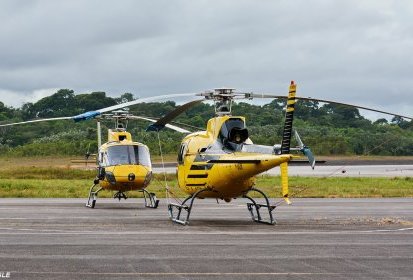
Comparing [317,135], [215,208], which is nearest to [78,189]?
[215,208]

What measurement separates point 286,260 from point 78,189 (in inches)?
1142

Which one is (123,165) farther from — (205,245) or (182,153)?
(205,245)

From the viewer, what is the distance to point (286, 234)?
20484 mm

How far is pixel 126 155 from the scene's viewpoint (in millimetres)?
30594

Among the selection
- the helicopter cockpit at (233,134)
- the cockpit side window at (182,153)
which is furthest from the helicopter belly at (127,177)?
the helicopter cockpit at (233,134)

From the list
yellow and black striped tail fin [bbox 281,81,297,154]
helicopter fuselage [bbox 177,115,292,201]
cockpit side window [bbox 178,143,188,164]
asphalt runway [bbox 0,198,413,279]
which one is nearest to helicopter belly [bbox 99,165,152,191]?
asphalt runway [bbox 0,198,413,279]

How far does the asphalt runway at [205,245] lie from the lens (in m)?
13.9

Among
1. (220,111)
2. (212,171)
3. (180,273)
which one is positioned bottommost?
(180,273)

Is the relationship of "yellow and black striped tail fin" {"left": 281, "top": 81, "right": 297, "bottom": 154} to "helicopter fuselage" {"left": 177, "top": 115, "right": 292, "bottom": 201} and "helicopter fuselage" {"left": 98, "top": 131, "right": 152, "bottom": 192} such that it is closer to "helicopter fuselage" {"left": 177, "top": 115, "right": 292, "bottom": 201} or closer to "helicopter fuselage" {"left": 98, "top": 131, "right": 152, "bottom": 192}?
"helicopter fuselage" {"left": 177, "top": 115, "right": 292, "bottom": 201}

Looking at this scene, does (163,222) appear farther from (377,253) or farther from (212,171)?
(377,253)

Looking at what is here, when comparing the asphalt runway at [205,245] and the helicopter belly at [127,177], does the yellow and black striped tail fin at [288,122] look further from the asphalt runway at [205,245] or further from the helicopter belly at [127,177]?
the helicopter belly at [127,177]

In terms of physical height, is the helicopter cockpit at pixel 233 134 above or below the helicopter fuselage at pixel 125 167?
above

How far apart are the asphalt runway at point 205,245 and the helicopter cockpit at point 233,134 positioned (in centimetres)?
213

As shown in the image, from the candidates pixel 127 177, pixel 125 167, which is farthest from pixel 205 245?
pixel 125 167
